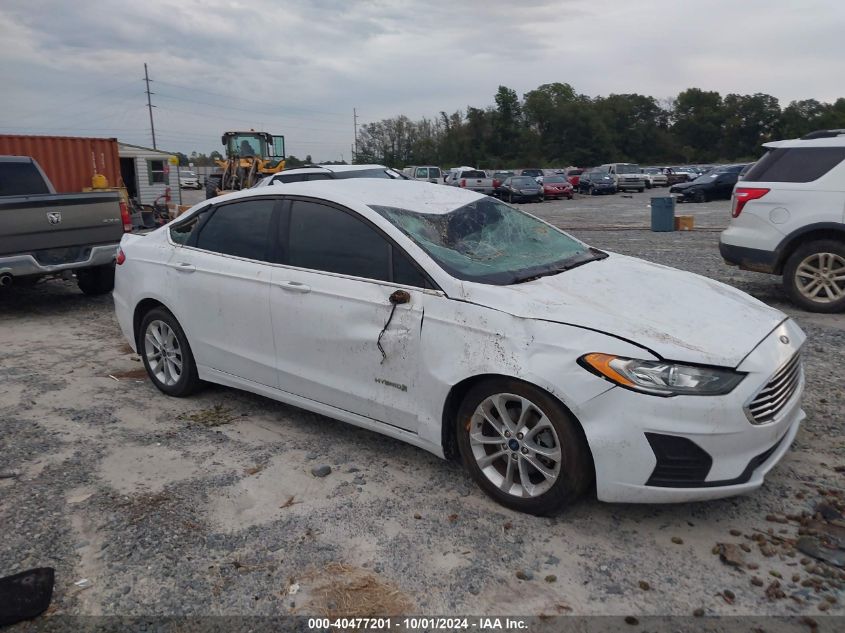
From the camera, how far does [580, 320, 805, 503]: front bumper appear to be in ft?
9.89

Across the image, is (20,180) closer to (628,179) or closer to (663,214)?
(663,214)

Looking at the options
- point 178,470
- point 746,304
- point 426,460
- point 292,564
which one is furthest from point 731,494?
point 178,470

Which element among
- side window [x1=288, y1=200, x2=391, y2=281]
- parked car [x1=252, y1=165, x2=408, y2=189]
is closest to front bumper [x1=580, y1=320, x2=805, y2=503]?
side window [x1=288, y1=200, x2=391, y2=281]

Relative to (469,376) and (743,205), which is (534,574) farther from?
(743,205)

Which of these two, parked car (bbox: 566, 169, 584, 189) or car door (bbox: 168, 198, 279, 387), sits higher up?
parked car (bbox: 566, 169, 584, 189)

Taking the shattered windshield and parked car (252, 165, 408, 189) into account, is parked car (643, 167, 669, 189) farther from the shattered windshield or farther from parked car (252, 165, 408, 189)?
the shattered windshield

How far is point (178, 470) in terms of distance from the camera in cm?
402

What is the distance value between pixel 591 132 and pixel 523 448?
273 ft

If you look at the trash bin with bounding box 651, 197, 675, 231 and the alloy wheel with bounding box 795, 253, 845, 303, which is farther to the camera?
the trash bin with bounding box 651, 197, 675, 231

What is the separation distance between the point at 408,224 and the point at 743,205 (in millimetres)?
5269

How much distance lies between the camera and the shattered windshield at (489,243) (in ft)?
12.4

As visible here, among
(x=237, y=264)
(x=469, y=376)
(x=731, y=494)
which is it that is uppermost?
(x=237, y=264)

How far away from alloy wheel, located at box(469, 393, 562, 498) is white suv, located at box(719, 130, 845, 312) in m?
5.38

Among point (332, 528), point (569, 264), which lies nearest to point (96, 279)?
point (332, 528)
